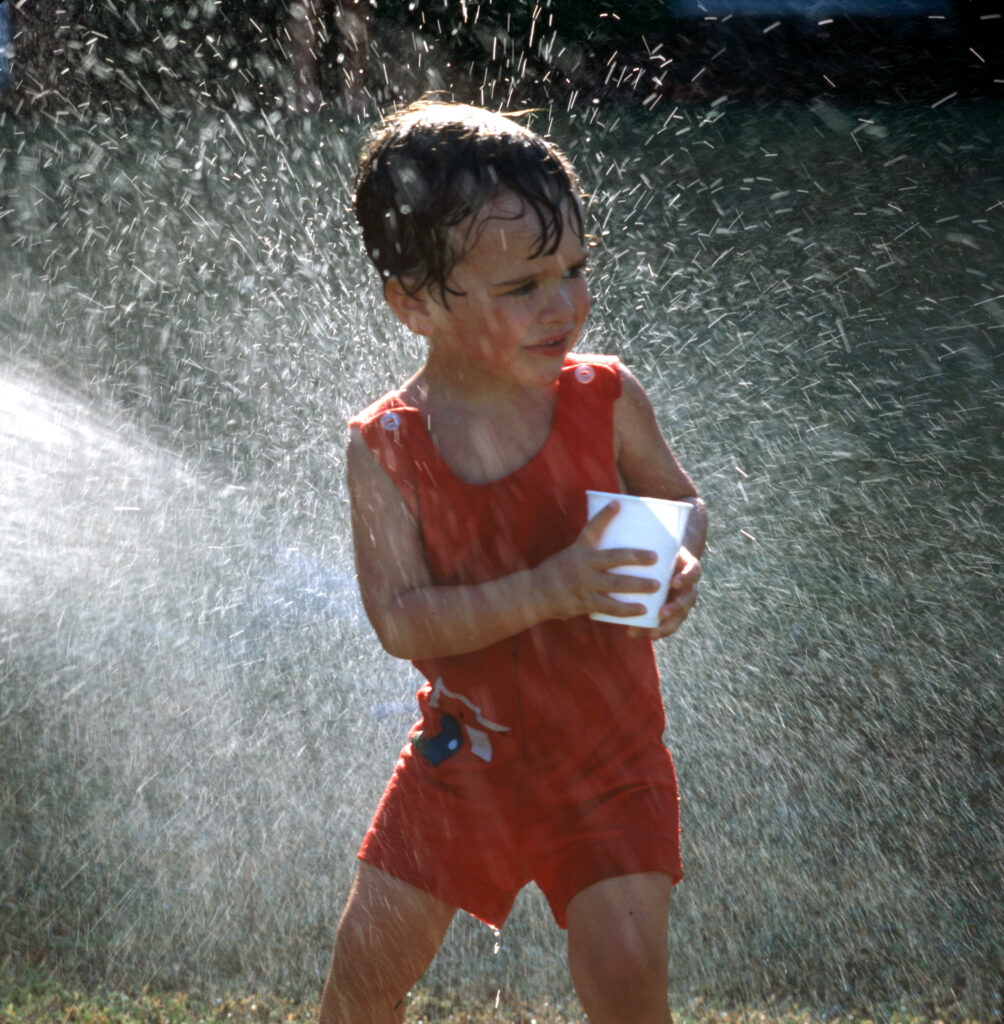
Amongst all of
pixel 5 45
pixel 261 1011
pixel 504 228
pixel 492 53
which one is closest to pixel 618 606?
pixel 504 228

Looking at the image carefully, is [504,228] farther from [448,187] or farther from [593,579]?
[593,579]

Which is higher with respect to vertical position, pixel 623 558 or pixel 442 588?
pixel 623 558

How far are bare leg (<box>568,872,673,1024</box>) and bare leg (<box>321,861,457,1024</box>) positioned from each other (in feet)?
0.70

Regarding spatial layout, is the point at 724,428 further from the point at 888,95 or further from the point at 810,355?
the point at 888,95

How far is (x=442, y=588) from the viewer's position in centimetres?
177

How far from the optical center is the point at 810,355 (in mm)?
5648

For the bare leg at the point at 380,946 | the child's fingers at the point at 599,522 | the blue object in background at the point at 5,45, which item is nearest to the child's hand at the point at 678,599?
the child's fingers at the point at 599,522

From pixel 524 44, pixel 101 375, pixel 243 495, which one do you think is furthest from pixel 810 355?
pixel 524 44

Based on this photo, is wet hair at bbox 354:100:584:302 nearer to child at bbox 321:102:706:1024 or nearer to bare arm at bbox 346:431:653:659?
child at bbox 321:102:706:1024

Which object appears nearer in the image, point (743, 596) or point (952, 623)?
point (952, 623)

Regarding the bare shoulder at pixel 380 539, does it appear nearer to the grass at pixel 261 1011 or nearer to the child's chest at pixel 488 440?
the child's chest at pixel 488 440

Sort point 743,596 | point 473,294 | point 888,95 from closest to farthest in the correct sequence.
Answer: point 473,294
point 743,596
point 888,95

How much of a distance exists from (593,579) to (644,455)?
0.39m

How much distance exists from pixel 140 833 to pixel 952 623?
7.26 ft
